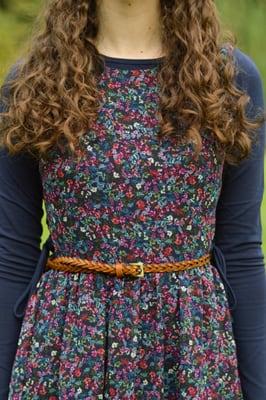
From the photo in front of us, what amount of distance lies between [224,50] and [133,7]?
0.15 m

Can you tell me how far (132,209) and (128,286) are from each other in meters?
0.10

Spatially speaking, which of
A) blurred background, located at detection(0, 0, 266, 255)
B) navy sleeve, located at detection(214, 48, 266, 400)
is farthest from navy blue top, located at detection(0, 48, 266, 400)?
blurred background, located at detection(0, 0, 266, 255)

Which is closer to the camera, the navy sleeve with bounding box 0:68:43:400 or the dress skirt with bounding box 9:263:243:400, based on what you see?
the dress skirt with bounding box 9:263:243:400

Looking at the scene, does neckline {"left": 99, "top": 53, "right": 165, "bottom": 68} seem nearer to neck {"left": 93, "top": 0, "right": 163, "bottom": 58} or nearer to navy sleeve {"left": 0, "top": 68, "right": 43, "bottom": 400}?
neck {"left": 93, "top": 0, "right": 163, "bottom": 58}

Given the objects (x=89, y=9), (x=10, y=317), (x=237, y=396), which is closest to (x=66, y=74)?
(x=89, y=9)

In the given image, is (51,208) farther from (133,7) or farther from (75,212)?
(133,7)

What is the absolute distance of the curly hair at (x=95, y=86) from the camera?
4.23 feet

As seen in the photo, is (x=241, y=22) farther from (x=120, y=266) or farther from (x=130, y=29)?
(x=120, y=266)

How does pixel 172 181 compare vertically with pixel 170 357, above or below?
above

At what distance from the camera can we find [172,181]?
126 cm

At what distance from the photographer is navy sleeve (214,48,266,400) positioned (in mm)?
1370

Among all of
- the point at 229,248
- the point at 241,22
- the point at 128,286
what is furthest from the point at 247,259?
the point at 241,22

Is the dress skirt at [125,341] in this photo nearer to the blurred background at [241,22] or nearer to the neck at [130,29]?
the neck at [130,29]

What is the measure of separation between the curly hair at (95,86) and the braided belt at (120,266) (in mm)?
151
